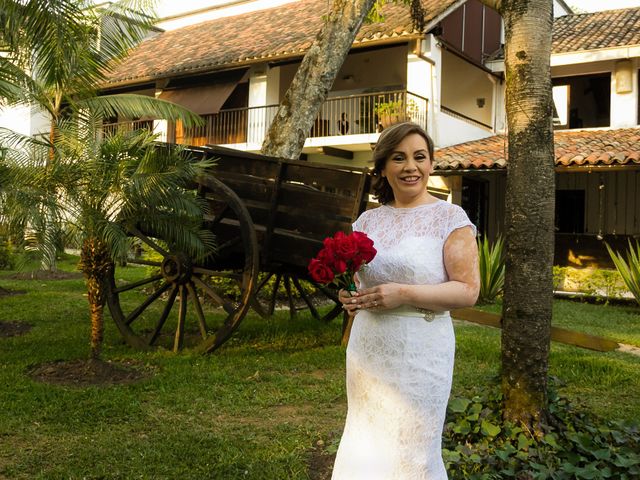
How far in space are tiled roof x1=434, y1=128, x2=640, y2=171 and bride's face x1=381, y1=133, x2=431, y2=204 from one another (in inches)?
362

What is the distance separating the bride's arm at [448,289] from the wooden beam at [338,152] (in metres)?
13.9

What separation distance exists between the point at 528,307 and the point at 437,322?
1.43m

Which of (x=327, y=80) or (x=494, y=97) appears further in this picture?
(x=494, y=97)

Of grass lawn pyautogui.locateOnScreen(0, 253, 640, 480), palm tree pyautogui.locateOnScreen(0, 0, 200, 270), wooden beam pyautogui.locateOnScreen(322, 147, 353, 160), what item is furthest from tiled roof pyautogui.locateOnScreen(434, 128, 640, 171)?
palm tree pyautogui.locateOnScreen(0, 0, 200, 270)

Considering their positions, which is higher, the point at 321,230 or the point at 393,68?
the point at 393,68

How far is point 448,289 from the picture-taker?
221cm

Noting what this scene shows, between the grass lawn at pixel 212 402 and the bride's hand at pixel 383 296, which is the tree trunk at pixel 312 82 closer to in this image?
the grass lawn at pixel 212 402

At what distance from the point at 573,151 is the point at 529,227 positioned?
9917 millimetres

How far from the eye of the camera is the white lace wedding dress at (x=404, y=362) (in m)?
2.31

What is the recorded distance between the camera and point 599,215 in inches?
562

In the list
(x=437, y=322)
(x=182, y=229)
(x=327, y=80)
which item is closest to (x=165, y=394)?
(x=182, y=229)

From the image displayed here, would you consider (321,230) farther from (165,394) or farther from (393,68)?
(393,68)

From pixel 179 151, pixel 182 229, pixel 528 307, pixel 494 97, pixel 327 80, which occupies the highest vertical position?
pixel 494 97

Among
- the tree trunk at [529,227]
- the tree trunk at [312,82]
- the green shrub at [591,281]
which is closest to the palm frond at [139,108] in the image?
the tree trunk at [312,82]
